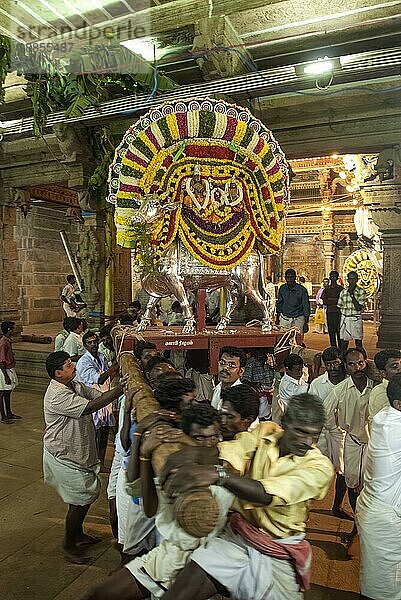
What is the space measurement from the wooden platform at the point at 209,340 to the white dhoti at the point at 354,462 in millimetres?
1315

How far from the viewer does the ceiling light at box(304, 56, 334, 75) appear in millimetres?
5918

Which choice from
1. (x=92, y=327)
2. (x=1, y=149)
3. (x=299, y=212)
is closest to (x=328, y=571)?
(x=92, y=327)

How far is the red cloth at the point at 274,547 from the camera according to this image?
1.89 meters

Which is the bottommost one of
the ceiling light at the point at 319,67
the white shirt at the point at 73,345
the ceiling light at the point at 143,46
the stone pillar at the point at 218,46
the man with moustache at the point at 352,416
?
the man with moustache at the point at 352,416

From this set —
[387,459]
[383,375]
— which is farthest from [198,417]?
[383,375]

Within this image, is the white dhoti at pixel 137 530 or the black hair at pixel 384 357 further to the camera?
the black hair at pixel 384 357

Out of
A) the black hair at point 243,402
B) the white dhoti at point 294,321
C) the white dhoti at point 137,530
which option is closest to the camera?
the black hair at point 243,402

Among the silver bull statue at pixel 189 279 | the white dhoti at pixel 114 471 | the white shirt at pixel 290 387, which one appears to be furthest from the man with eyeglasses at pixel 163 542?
the silver bull statue at pixel 189 279

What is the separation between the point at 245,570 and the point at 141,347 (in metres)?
2.73

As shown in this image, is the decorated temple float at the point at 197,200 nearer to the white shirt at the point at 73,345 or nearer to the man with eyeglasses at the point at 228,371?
the man with eyeglasses at the point at 228,371

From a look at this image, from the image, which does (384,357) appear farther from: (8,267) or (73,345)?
(8,267)

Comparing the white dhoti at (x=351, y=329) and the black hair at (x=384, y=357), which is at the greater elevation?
the black hair at (x=384, y=357)

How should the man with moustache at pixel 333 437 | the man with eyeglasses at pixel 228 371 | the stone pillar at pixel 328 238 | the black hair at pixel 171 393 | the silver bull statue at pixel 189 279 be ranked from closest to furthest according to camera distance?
the black hair at pixel 171 393 → the man with eyeglasses at pixel 228 371 → the man with moustache at pixel 333 437 → the silver bull statue at pixel 189 279 → the stone pillar at pixel 328 238

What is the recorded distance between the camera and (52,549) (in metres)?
3.74
